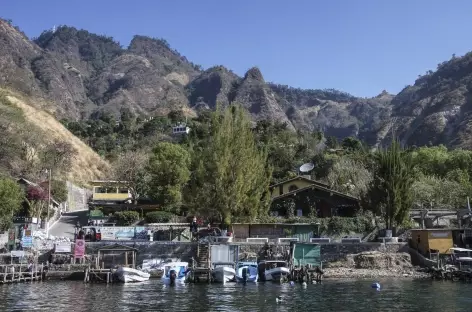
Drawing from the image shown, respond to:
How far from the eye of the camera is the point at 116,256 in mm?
45531

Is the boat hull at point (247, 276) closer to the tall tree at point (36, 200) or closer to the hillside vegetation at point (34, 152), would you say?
the tall tree at point (36, 200)

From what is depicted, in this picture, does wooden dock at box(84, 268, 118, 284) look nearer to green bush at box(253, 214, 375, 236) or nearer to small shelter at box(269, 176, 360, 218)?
green bush at box(253, 214, 375, 236)

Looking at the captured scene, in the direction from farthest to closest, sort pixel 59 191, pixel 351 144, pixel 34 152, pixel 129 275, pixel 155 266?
pixel 351 144 → pixel 34 152 → pixel 59 191 → pixel 155 266 → pixel 129 275

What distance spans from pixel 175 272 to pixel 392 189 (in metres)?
23.4

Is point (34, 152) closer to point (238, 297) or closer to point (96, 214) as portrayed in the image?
point (96, 214)

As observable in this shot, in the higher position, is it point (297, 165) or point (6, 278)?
point (297, 165)

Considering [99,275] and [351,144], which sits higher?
[351,144]

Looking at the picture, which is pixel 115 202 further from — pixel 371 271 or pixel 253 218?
pixel 371 271

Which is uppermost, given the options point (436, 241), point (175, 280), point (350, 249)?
point (436, 241)

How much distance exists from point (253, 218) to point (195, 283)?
11.3m

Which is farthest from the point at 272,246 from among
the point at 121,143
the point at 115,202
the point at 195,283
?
the point at 121,143

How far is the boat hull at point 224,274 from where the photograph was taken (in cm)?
4044

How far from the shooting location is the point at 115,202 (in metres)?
76.1

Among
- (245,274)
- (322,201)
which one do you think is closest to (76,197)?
(322,201)
